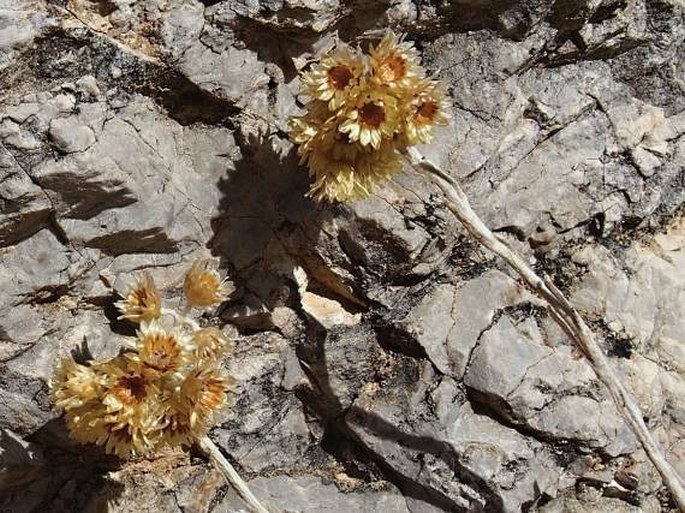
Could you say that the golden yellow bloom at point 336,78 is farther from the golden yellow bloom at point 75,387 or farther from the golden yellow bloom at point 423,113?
the golden yellow bloom at point 75,387

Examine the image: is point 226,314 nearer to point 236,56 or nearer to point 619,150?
point 236,56

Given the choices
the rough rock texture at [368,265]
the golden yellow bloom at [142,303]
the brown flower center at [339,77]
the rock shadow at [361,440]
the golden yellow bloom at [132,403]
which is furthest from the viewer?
the rock shadow at [361,440]

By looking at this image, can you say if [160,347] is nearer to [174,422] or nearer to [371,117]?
[174,422]

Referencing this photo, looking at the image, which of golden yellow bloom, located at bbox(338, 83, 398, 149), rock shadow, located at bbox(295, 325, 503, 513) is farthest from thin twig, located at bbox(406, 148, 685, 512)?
rock shadow, located at bbox(295, 325, 503, 513)

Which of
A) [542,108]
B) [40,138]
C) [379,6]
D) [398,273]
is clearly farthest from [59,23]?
[542,108]

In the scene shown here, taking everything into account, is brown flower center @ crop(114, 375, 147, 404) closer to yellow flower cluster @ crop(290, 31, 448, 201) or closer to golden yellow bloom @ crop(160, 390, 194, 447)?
golden yellow bloom @ crop(160, 390, 194, 447)

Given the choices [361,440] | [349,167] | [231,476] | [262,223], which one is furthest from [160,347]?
[361,440]

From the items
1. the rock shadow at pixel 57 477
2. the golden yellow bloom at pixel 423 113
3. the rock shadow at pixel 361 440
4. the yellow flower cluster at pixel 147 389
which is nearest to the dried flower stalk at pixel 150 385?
the yellow flower cluster at pixel 147 389
